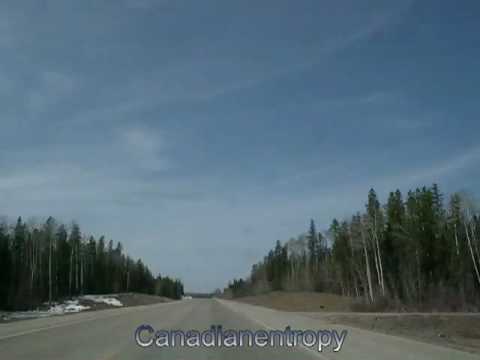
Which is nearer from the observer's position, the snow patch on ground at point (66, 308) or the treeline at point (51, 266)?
the snow patch on ground at point (66, 308)

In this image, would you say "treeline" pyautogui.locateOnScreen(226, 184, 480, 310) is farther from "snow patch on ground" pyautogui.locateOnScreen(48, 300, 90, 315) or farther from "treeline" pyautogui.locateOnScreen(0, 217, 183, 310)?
"treeline" pyautogui.locateOnScreen(0, 217, 183, 310)

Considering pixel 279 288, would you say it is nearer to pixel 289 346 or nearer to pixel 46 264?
pixel 46 264

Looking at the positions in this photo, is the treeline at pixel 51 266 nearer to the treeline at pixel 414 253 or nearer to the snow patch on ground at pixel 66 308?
the snow patch on ground at pixel 66 308

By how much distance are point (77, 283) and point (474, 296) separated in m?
80.9

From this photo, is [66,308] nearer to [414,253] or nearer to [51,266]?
[51,266]

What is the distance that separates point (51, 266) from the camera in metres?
91.9

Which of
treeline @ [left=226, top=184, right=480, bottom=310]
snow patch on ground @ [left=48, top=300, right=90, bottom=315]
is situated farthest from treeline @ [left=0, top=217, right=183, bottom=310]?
treeline @ [left=226, top=184, right=480, bottom=310]

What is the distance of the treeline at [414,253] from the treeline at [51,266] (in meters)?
48.1

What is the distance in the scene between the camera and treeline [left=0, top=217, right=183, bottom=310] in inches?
2827

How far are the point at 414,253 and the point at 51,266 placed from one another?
206ft

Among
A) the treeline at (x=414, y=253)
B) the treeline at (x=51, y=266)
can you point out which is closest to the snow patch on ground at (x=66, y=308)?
the treeline at (x=51, y=266)

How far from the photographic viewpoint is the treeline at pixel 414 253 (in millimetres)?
60250

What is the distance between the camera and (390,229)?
79.8 meters

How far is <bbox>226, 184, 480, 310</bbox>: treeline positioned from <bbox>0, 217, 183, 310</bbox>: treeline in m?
48.1
